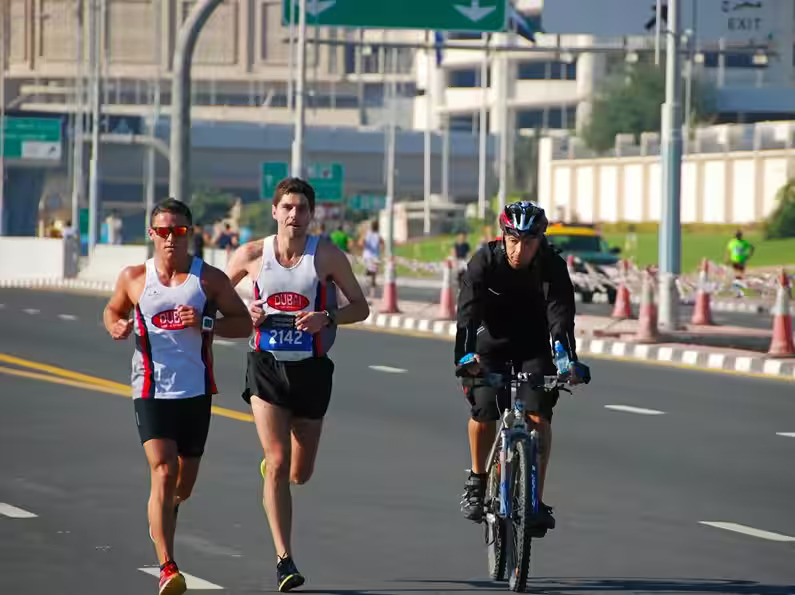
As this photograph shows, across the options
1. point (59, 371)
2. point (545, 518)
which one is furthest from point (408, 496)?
point (59, 371)

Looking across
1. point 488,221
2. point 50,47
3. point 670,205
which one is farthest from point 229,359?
point 50,47

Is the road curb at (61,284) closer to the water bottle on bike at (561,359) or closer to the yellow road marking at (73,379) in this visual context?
the yellow road marking at (73,379)

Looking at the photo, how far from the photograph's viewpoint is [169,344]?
30.4 feet

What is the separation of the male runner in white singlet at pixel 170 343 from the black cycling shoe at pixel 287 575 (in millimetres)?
476

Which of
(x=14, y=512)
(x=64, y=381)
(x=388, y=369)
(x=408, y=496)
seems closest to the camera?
(x=14, y=512)

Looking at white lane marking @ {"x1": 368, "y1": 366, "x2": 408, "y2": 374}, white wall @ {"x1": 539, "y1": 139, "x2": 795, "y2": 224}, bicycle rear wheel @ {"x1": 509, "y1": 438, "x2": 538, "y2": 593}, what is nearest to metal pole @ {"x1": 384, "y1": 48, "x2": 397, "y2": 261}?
white wall @ {"x1": 539, "y1": 139, "x2": 795, "y2": 224}

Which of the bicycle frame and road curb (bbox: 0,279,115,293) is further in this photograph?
road curb (bbox: 0,279,115,293)

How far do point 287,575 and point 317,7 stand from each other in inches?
1520

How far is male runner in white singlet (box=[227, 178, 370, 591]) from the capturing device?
32.1 ft

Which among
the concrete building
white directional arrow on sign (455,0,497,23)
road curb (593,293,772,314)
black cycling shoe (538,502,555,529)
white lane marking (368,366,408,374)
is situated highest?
the concrete building

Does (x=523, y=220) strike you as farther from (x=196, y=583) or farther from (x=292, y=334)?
(x=196, y=583)

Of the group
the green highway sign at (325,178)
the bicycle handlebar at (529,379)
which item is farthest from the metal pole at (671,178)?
the green highway sign at (325,178)

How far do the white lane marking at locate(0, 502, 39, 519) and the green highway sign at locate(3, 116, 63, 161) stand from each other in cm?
8778

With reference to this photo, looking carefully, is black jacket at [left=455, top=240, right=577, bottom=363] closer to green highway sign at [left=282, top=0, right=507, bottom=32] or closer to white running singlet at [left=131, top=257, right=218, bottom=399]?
white running singlet at [left=131, top=257, right=218, bottom=399]
